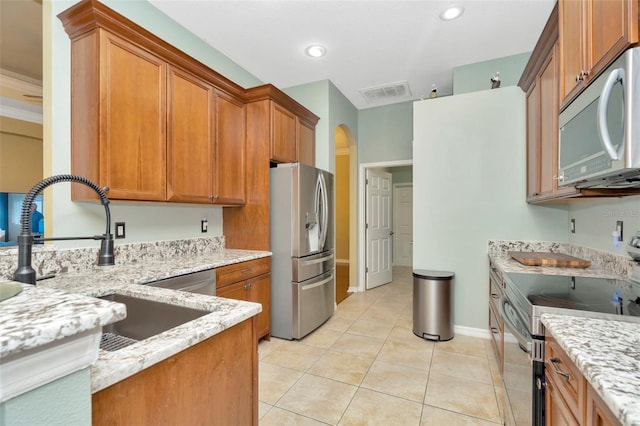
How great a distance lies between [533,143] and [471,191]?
69 centimetres

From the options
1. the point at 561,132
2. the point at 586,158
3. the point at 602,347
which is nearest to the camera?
the point at 602,347

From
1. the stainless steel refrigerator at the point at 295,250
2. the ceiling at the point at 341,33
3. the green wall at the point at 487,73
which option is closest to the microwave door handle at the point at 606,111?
the ceiling at the point at 341,33

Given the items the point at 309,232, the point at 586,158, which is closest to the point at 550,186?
the point at 586,158

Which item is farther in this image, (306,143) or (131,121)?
(306,143)

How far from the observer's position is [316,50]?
317 centimetres

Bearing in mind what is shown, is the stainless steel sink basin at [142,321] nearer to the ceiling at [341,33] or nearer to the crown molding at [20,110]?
the ceiling at [341,33]

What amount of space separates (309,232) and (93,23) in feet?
7.52

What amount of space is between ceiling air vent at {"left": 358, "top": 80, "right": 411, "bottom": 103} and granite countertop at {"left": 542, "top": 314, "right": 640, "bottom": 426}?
11.8 feet

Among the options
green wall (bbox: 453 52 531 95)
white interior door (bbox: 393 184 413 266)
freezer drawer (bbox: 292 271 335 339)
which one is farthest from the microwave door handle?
white interior door (bbox: 393 184 413 266)

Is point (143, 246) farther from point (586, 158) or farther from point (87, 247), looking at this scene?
point (586, 158)

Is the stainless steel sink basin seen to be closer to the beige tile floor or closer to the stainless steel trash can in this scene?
the beige tile floor

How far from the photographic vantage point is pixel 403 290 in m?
4.81

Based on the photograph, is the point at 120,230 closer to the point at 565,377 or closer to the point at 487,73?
the point at 565,377

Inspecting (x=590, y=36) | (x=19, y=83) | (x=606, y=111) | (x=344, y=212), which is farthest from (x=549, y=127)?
(x=344, y=212)
